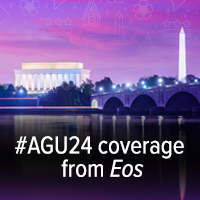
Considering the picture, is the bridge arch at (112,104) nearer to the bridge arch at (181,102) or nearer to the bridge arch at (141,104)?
the bridge arch at (141,104)

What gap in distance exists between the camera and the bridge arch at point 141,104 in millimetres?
129475

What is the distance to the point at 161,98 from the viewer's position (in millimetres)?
109750

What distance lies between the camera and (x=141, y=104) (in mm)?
133625

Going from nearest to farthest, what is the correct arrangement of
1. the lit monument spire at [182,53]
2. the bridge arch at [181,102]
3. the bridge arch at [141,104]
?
1. the bridge arch at [181,102]
2. the bridge arch at [141,104]
3. the lit monument spire at [182,53]

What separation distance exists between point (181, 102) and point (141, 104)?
24.0m

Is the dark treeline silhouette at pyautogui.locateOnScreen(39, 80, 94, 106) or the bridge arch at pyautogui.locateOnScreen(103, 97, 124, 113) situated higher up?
the dark treeline silhouette at pyautogui.locateOnScreen(39, 80, 94, 106)

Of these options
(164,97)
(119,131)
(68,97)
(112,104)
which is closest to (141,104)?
(112,104)

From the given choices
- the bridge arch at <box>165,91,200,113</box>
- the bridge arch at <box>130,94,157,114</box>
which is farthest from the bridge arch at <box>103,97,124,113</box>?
the bridge arch at <box>165,91,200,113</box>

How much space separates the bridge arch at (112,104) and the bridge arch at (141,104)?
21.9 metres

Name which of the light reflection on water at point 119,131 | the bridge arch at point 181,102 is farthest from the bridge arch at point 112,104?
the light reflection on water at point 119,131

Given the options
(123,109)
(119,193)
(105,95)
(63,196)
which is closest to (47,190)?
(63,196)

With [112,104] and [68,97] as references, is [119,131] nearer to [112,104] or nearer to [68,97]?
[112,104]

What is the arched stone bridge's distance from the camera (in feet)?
325

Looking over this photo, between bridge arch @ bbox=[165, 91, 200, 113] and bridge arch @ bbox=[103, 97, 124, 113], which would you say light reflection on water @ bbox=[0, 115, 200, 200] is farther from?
bridge arch @ bbox=[103, 97, 124, 113]
